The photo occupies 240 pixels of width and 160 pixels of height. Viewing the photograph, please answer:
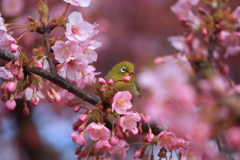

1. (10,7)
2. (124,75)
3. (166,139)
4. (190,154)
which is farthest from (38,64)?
(10,7)

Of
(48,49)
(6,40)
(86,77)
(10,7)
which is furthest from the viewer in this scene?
(10,7)

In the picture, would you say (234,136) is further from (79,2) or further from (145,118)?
(79,2)

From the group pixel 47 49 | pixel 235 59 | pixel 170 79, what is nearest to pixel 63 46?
pixel 47 49

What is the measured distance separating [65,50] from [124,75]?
44.1 inches

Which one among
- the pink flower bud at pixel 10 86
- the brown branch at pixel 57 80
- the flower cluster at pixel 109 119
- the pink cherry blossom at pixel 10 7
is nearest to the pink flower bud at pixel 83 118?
the flower cluster at pixel 109 119

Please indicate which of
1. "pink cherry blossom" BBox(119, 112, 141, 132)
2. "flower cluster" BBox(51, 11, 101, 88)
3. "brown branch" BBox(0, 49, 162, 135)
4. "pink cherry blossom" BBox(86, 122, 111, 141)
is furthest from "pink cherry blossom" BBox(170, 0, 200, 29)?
"pink cherry blossom" BBox(86, 122, 111, 141)

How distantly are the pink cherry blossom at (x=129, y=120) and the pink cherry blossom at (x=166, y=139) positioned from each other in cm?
16

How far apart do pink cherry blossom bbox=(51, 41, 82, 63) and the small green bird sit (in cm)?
100

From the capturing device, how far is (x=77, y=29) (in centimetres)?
204

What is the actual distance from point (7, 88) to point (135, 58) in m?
3.59

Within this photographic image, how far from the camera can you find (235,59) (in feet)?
15.6

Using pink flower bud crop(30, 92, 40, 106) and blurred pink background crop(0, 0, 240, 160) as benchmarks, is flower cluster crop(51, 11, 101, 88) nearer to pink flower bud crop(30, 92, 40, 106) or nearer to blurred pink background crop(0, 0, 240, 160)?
pink flower bud crop(30, 92, 40, 106)

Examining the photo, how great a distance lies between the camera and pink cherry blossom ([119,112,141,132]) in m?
1.96

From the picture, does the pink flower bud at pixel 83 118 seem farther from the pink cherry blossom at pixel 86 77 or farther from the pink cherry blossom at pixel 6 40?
the pink cherry blossom at pixel 6 40
